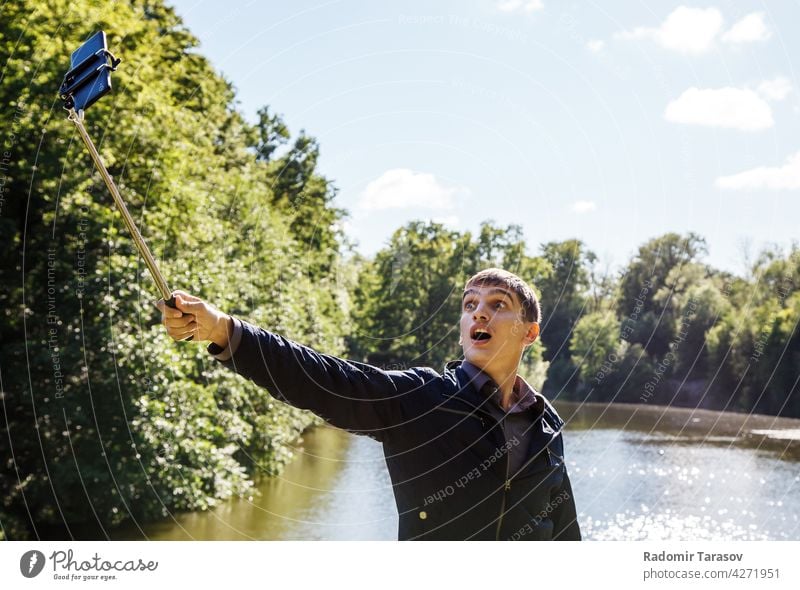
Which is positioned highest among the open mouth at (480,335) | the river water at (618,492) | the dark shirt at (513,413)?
the open mouth at (480,335)

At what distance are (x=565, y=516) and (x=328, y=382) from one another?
117 centimetres

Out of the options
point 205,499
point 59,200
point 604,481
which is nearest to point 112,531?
point 205,499

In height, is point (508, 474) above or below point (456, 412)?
below

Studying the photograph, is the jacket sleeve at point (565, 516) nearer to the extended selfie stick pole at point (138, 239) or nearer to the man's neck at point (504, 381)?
the man's neck at point (504, 381)

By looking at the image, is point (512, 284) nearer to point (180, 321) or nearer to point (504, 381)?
point (504, 381)

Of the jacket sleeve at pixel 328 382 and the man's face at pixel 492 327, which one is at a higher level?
the man's face at pixel 492 327

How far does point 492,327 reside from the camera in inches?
123

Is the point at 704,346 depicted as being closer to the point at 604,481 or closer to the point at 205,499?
the point at 604,481

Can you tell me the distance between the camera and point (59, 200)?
431 inches

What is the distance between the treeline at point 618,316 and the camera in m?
14.3

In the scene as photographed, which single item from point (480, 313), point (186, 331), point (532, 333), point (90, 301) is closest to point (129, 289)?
point (90, 301)

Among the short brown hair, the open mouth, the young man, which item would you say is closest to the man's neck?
the young man

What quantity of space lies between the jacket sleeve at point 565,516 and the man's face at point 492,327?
50cm

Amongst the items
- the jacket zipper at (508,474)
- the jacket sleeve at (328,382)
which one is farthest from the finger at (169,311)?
the jacket zipper at (508,474)
